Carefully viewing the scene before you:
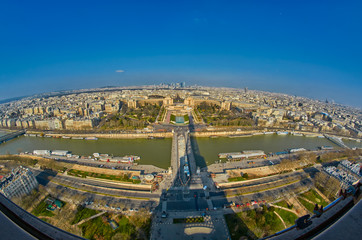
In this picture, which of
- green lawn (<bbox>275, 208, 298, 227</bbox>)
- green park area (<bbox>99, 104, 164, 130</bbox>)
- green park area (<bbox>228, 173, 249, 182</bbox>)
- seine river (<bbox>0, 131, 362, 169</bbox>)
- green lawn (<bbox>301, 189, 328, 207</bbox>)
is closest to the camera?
green lawn (<bbox>275, 208, 298, 227</bbox>)

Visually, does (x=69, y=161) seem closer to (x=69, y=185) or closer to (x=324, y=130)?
(x=69, y=185)

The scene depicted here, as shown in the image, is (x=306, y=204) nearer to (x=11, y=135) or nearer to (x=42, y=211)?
(x=42, y=211)

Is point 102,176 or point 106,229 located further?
point 102,176

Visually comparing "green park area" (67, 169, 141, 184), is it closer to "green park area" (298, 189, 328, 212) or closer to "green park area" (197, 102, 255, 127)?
"green park area" (298, 189, 328, 212)

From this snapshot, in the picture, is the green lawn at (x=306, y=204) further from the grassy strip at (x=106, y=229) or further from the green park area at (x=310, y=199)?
the grassy strip at (x=106, y=229)

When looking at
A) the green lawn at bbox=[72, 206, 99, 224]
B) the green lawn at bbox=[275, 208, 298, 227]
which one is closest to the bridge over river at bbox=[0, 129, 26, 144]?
the green lawn at bbox=[72, 206, 99, 224]

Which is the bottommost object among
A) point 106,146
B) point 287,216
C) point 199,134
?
point 287,216

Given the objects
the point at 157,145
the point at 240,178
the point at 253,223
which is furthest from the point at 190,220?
the point at 157,145
